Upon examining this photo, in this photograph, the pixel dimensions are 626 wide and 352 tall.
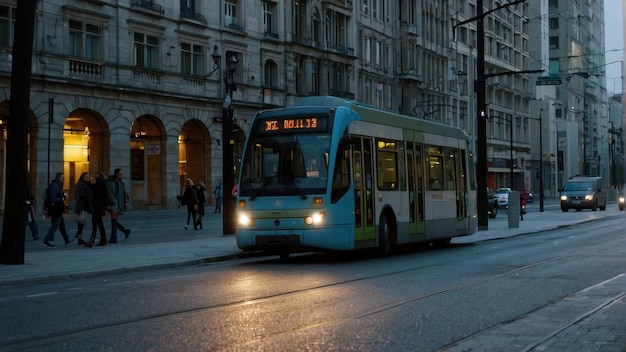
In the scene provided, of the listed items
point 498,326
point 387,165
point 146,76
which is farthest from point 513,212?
point 498,326

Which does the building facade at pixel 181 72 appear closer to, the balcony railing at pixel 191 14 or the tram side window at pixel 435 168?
the balcony railing at pixel 191 14

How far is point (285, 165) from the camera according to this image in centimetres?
1825

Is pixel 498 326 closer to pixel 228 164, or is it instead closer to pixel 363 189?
pixel 363 189

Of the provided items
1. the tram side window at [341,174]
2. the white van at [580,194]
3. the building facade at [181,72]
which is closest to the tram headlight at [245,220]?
the tram side window at [341,174]

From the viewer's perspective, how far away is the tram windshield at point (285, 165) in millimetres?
17969

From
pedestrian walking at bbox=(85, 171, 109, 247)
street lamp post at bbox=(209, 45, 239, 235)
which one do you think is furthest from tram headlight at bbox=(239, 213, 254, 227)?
street lamp post at bbox=(209, 45, 239, 235)

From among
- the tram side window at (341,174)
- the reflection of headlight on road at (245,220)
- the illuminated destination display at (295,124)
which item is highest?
the illuminated destination display at (295,124)

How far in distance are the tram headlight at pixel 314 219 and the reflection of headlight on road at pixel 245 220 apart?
1272mm

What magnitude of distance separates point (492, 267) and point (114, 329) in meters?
9.64

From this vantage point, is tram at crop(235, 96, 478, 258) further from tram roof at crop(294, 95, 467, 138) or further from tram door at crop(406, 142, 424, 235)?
tram door at crop(406, 142, 424, 235)

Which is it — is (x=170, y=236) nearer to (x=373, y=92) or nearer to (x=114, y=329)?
(x=114, y=329)

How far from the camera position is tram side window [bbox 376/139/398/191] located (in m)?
19.7

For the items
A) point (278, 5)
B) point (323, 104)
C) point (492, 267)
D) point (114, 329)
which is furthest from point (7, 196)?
point (278, 5)

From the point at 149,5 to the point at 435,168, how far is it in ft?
90.2
